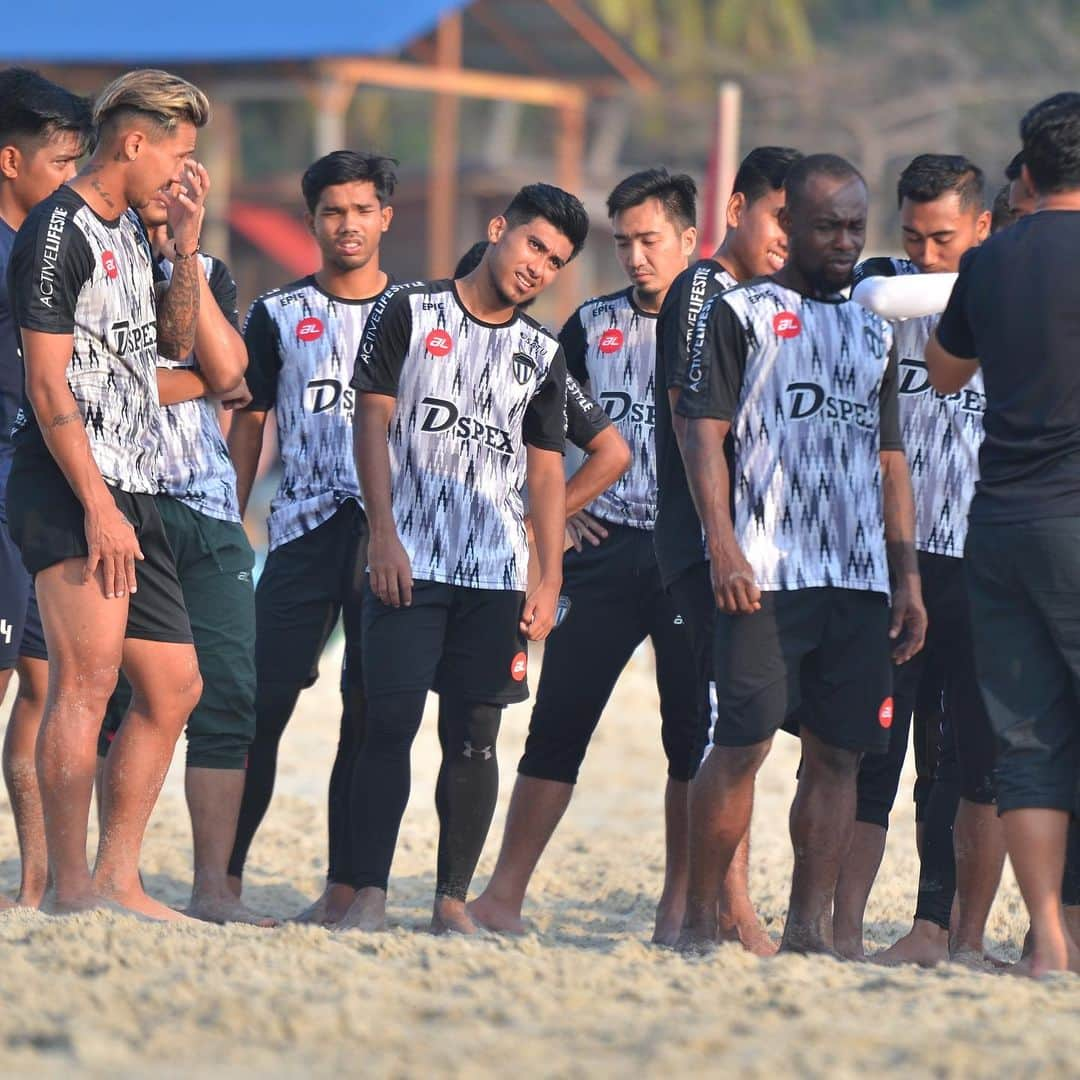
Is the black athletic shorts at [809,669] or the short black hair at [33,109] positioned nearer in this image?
the black athletic shorts at [809,669]

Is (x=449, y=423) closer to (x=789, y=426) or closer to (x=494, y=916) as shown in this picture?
(x=789, y=426)

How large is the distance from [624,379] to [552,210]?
82cm

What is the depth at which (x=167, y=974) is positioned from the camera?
4.05 m

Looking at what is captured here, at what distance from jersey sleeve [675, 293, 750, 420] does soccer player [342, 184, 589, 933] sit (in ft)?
2.29

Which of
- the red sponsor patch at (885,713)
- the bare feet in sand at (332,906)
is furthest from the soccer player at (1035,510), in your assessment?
the bare feet in sand at (332,906)

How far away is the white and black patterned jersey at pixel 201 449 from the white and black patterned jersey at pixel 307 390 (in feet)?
1.49

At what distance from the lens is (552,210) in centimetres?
548

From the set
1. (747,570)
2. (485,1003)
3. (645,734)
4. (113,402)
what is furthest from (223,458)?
(645,734)

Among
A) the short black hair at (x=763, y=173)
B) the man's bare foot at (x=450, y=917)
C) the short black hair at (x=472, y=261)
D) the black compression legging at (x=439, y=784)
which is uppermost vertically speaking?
the short black hair at (x=763, y=173)

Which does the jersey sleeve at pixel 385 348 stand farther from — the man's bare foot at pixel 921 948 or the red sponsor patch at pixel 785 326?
the man's bare foot at pixel 921 948

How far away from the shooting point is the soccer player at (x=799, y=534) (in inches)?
188

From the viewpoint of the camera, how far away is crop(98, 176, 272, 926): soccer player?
5254 mm

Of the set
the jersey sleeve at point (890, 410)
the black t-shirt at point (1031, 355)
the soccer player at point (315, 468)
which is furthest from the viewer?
the soccer player at point (315, 468)

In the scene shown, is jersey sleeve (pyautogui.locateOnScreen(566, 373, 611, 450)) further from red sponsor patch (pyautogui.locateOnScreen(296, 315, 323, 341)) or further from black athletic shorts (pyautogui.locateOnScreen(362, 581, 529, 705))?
red sponsor patch (pyautogui.locateOnScreen(296, 315, 323, 341))
